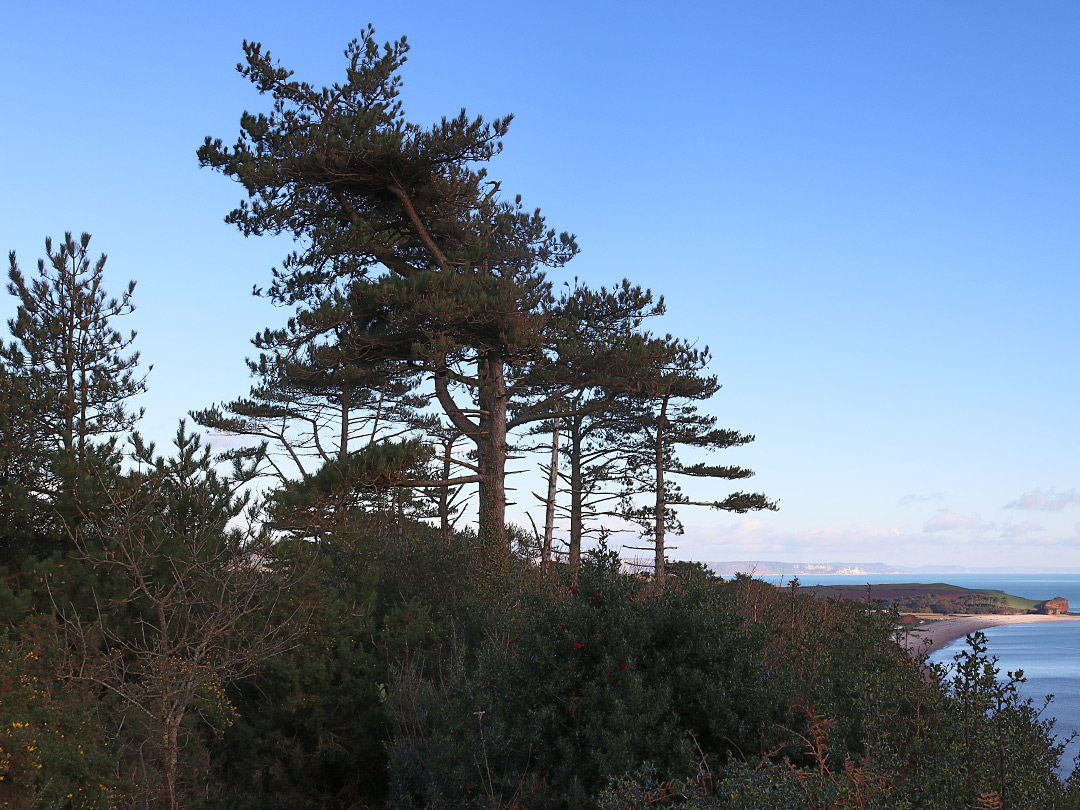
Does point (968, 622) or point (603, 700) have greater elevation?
point (603, 700)

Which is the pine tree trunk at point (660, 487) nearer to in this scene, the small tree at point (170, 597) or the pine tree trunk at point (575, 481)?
the pine tree trunk at point (575, 481)

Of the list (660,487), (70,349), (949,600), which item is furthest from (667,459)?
(949,600)

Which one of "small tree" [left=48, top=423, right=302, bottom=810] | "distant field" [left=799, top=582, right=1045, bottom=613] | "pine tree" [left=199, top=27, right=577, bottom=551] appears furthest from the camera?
"distant field" [left=799, top=582, right=1045, bottom=613]

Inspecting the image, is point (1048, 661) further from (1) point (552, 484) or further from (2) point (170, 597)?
(2) point (170, 597)

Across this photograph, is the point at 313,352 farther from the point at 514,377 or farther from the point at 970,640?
the point at 970,640

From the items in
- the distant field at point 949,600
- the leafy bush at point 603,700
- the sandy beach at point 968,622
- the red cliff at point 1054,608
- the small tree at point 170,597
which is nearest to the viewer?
the leafy bush at point 603,700

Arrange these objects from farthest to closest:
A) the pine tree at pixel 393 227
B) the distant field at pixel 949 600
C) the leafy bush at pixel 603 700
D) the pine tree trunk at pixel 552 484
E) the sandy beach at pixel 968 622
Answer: the distant field at pixel 949 600 < the sandy beach at pixel 968 622 < the pine tree trunk at pixel 552 484 < the pine tree at pixel 393 227 < the leafy bush at pixel 603 700

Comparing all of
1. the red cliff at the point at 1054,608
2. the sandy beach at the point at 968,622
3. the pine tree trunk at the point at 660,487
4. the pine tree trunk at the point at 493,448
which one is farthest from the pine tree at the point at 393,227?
the red cliff at the point at 1054,608

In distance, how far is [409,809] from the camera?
6605mm

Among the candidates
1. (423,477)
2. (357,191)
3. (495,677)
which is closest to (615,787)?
(495,677)

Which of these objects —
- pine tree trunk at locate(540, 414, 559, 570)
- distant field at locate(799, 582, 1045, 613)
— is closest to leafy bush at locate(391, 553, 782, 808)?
pine tree trunk at locate(540, 414, 559, 570)

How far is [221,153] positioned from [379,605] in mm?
8501

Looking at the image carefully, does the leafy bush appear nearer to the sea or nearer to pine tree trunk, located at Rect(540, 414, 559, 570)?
the sea

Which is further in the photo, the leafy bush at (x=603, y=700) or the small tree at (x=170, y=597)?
the small tree at (x=170, y=597)
